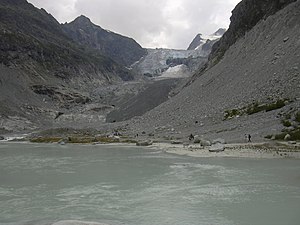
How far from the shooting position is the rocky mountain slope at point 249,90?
49.8 meters

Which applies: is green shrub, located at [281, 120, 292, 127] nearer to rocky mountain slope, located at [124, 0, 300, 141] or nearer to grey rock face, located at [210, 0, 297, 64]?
rocky mountain slope, located at [124, 0, 300, 141]

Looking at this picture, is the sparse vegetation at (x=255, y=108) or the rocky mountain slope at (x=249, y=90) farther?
the sparse vegetation at (x=255, y=108)

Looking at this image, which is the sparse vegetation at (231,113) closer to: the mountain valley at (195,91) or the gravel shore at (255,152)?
the mountain valley at (195,91)

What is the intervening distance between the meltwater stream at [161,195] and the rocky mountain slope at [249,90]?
19.3m

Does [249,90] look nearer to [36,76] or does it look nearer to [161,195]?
[161,195]

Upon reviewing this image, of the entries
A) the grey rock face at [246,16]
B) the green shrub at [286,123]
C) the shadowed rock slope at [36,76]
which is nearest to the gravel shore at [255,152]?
the green shrub at [286,123]

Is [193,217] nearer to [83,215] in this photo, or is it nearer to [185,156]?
[83,215]

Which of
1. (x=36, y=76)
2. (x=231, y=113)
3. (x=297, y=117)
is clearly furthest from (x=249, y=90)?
(x=36, y=76)

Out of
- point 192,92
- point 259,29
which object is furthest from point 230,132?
point 259,29

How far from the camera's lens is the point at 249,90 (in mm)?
62844

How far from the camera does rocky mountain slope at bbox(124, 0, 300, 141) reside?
49812 mm

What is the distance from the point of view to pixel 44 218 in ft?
45.4

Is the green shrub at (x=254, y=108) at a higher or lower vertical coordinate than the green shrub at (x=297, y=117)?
higher

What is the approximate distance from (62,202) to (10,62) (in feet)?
469
